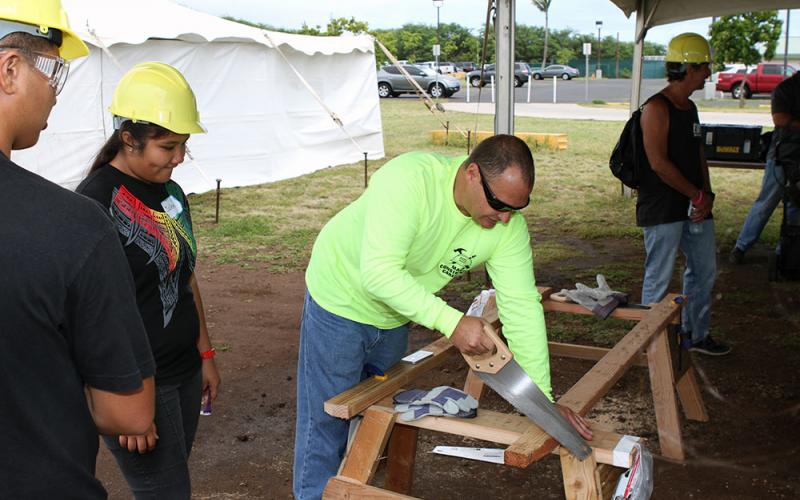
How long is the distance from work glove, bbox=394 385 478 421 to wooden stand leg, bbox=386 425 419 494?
571 millimetres

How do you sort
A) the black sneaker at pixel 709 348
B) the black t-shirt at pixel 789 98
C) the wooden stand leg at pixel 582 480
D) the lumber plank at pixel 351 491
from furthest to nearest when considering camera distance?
the black t-shirt at pixel 789 98, the black sneaker at pixel 709 348, the lumber plank at pixel 351 491, the wooden stand leg at pixel 582 480

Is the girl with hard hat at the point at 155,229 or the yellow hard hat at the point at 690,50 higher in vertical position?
the yellow hard hat at the point at 690,50

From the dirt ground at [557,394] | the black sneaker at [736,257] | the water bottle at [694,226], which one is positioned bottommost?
the dirt ground at [557,394]

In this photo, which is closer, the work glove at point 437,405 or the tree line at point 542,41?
the work glove at point 437,405

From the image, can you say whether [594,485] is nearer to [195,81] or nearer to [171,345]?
[171,345]

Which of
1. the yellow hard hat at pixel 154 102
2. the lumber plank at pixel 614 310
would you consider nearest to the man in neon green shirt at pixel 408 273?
the yellow hard hat at pixel 154 102

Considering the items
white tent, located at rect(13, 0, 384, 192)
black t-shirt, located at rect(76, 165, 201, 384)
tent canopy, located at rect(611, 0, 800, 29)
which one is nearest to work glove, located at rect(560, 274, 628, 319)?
black t-shirt, located at rect(76, 165, 201, 384)

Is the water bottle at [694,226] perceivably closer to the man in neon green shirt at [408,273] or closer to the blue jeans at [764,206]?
the man in neon green shirt at [408,273]

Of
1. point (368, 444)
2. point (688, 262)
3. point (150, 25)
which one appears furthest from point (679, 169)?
point (150, 25)

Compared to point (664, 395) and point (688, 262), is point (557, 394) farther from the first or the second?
point (688, 262)

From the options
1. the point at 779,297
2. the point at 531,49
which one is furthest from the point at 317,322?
the point at 531,49

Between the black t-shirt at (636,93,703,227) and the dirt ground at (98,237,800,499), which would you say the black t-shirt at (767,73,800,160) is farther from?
the black t-shirt at (636,93,703,227)

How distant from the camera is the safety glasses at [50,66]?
1341 mm

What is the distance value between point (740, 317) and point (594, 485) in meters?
4.28
